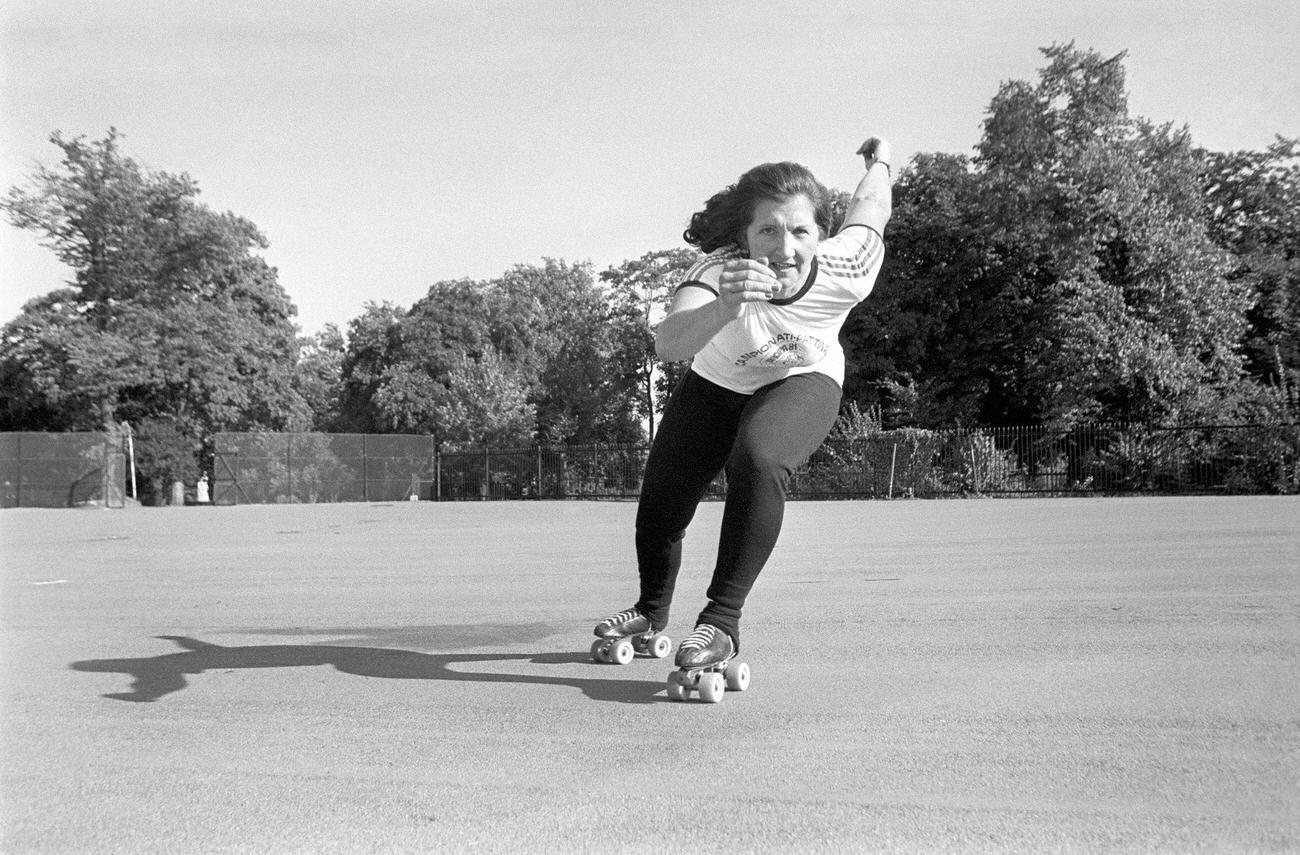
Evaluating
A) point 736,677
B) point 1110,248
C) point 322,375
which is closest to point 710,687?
point 736,677

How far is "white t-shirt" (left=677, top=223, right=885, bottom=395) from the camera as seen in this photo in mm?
3480

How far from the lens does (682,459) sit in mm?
3809

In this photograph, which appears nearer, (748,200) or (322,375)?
(748,200)

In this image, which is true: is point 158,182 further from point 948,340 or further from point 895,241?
point 948,340

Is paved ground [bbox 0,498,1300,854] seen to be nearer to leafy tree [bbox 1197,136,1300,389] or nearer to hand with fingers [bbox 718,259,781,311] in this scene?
hand with fingers [bbox 718,259,781,311]

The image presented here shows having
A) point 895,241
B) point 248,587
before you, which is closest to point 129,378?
point 895,241

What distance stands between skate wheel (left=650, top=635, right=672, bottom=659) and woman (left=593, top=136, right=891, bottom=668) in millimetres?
15

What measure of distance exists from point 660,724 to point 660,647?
1126mm

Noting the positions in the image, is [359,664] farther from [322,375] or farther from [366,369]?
[366,369]

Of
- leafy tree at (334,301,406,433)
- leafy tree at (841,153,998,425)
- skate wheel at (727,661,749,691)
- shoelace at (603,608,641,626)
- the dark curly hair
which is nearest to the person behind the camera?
skate wheel at (727,661,749,691)

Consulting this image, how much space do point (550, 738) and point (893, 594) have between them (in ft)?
10.7

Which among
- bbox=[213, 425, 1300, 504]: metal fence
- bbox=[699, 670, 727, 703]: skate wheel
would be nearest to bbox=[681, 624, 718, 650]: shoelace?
bbox=[699, 670, 727, 703]: skate wheel

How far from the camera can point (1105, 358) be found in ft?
97.6

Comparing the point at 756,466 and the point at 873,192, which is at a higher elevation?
the point at 873,192
